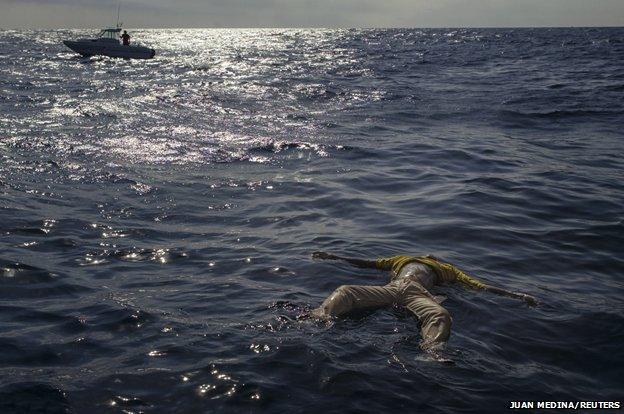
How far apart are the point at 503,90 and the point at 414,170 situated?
16.9 meters

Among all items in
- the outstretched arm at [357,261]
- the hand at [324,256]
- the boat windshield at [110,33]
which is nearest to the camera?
the outstretched arm at [357,261]

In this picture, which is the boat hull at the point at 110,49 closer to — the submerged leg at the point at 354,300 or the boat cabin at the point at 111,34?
the boat cabin at the point at 111,34

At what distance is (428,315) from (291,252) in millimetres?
3436

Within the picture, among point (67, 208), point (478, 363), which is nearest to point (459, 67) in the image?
point (67, 208)

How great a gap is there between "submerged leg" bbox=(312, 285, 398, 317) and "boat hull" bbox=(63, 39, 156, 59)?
5088 centimetres

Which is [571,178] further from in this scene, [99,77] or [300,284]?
[99,77]

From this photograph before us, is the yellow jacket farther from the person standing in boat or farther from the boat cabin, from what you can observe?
the person standing in boat

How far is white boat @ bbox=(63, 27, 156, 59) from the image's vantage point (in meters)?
52.4

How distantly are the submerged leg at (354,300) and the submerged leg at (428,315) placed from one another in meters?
0.22

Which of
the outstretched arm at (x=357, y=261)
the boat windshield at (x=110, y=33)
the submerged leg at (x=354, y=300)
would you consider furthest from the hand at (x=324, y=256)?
the boat windshield at (x=110, y=33)

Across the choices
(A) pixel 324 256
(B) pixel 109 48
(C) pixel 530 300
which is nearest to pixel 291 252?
(A) pixel 324 256

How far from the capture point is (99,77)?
38.3m

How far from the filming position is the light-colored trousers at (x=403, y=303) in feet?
21.4

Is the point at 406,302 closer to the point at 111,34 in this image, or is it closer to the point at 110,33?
the point at 110,33
